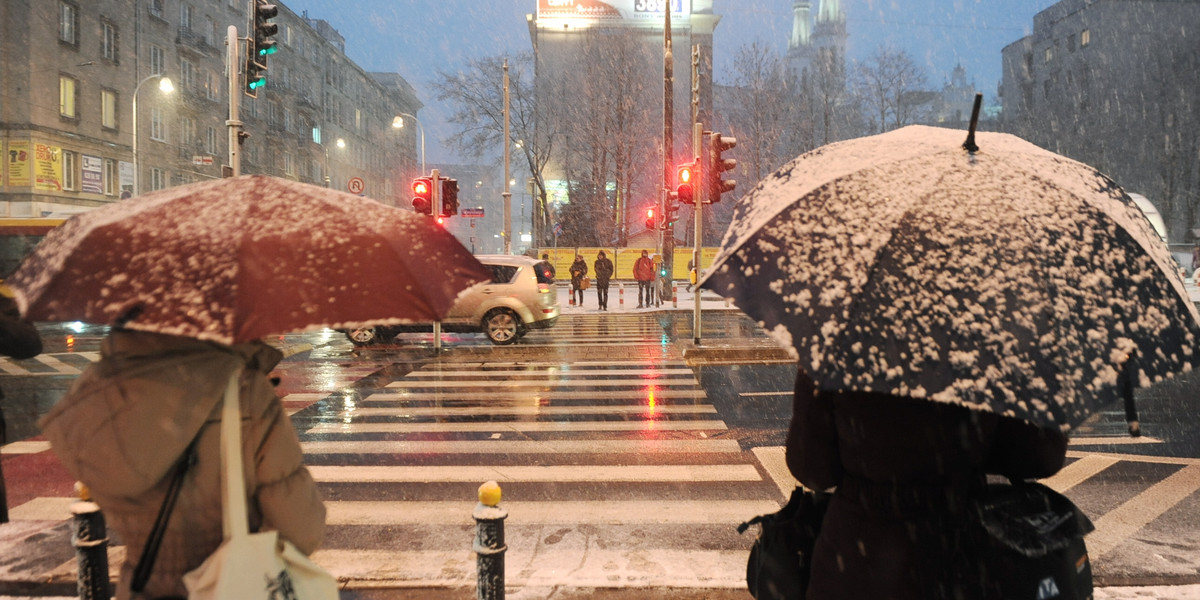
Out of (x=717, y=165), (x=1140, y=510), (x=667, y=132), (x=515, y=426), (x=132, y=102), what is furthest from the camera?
(x=132, y=102)

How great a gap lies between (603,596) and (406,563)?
51.2 inches

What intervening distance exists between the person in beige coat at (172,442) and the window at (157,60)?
149ft

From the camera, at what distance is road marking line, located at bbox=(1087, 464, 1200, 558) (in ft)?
17.4

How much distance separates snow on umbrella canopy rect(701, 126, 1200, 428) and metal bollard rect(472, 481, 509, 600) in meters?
1.92

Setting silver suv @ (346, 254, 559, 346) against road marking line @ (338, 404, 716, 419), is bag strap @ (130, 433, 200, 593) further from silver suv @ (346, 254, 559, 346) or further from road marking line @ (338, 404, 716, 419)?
silver suv @ (346, 254, 559, 346)

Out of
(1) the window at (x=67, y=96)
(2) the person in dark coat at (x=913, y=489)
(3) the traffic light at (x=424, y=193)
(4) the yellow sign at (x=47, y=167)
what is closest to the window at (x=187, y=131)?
(1) the window at (x=67, y=96)

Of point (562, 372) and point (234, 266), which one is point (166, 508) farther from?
point (562, 372)

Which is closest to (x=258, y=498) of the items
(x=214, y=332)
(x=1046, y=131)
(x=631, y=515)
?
(x=214, y=332)

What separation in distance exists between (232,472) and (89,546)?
96.2 inches

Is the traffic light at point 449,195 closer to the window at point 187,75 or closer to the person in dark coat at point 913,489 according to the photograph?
the person in dark coat at point 913,489

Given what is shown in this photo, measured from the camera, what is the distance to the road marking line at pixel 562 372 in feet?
40.4

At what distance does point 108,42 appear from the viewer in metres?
37.3

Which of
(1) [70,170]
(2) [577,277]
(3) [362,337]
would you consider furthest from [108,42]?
(3) [362,337]

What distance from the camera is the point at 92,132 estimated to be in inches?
1415
